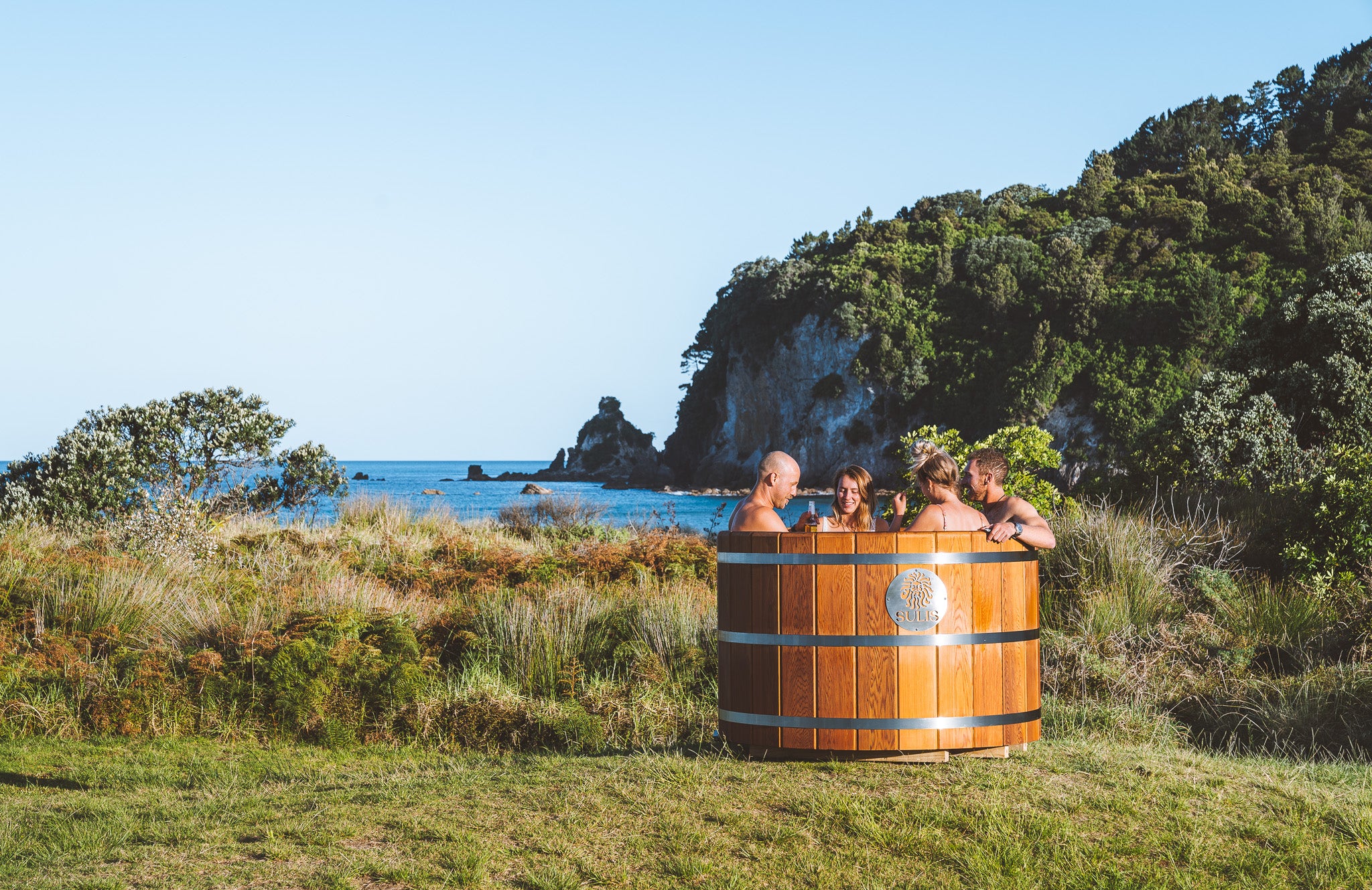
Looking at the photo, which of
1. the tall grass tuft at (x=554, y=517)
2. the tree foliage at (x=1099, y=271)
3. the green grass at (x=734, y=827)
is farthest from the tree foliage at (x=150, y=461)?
the tree foliage at (x=1099, y=271)

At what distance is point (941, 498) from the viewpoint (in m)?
6.14

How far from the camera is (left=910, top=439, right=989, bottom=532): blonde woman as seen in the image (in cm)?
593

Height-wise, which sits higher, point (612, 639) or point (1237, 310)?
point (1237, 310)

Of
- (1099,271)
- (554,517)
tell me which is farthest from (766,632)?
(1099,271)

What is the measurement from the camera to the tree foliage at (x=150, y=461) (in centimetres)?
1426

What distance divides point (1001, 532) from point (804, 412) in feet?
222

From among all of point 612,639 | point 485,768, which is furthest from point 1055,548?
point 485,768

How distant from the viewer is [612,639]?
9.31 m

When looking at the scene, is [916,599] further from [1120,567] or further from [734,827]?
[1120,567]

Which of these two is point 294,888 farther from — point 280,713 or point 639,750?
point 280,713

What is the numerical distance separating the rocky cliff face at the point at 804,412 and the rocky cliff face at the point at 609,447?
19.7 meters

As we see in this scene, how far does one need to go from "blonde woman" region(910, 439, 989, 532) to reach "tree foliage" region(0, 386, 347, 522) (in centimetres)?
1155

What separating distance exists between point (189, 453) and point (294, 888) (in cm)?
1211

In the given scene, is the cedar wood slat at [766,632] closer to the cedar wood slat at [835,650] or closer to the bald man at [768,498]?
the cedar wood slat at [835,650]
